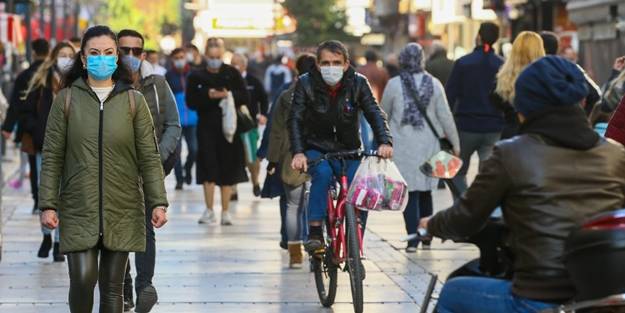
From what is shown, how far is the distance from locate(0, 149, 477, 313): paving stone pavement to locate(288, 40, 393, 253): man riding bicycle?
63 cm

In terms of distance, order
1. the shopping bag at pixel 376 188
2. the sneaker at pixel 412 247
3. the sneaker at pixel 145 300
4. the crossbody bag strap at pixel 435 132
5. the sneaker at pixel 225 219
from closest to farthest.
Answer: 1. the shopping bag at pixel 376 188
2. the sneaker at pixel 145 300
3. the crossbody bag strap at pixel 435 132
4. the sneaker at pixel 412 247
5. the sneaker at pixel 225 219

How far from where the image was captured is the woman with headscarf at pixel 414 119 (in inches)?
547

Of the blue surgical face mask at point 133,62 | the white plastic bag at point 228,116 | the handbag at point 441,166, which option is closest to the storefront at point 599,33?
the white plastic bag at point 228,116

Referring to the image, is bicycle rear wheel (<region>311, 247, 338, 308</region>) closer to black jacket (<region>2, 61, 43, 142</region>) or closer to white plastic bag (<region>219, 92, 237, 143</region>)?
black jacket (<region>2, 61, 43, 142</region>)

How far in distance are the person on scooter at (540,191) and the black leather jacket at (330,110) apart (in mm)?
5186

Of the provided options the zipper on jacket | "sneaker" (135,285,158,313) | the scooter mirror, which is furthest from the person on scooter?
"sneaker" (135,285,158,313)

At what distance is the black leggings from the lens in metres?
7.81

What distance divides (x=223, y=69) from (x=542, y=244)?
1148 cm

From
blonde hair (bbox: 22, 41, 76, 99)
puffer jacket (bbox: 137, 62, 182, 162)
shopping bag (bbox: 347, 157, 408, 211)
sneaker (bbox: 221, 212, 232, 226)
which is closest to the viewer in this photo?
shopping bag (bbox: 347, 157, 408, 211)

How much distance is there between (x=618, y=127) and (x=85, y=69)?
9.08ft

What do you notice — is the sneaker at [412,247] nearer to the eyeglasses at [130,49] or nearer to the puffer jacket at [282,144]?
the puffer jacket at [282,144]

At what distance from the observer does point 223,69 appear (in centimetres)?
1681

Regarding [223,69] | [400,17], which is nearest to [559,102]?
[223,69]

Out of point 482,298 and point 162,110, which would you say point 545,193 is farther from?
point 162,110
